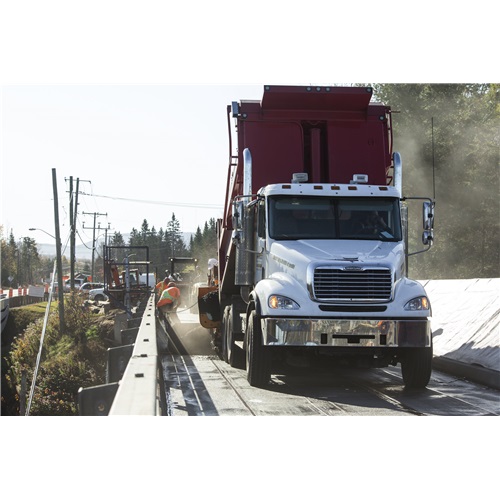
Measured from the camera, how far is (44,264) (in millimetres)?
175750

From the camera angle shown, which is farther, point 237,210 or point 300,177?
point 300,177

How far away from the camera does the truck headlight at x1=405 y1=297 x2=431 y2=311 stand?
11.2 meters

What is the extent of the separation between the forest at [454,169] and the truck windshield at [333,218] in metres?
28.7

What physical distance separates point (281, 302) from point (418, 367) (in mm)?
2072

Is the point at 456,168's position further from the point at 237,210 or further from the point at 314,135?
the point at 237,210

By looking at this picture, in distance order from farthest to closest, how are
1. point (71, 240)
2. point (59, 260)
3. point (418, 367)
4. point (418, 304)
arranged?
point (71, 240) → point (59, 260) → point (418, 367) → point (418, 304)

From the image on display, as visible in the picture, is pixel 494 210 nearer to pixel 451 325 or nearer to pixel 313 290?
pixel 451 325

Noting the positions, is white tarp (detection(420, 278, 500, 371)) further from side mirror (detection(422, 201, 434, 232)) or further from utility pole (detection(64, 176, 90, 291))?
utility pole (detection(64, 176, 90, 291))

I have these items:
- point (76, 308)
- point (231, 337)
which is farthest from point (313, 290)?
point (76, 308)

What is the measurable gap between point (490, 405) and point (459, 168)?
111ft

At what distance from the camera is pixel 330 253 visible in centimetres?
1138

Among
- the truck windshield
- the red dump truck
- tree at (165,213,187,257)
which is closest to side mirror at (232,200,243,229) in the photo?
the red dump truck

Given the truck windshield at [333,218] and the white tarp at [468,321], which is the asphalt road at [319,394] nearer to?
the white tarp at [468,321]

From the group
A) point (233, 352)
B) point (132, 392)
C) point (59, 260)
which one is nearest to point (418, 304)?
point (233, 352)
